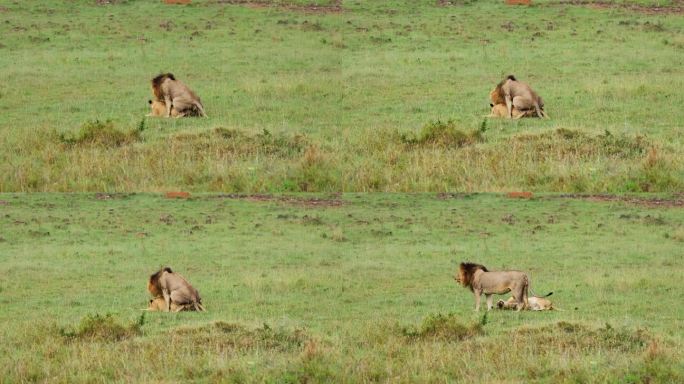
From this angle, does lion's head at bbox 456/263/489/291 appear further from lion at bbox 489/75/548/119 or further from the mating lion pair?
lion at bbox 489/75/548/119

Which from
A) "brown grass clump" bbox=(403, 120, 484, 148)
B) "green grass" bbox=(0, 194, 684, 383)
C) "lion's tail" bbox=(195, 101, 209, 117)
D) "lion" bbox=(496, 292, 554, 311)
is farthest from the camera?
"lion's tail" bbox=(195, 101, 209, 117)

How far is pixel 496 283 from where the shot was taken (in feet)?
66.1

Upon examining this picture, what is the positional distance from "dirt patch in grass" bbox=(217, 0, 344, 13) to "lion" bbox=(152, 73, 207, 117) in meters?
11.7

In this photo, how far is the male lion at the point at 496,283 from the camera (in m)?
20.0

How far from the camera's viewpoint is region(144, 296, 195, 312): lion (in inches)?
773

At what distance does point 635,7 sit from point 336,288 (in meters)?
17.6

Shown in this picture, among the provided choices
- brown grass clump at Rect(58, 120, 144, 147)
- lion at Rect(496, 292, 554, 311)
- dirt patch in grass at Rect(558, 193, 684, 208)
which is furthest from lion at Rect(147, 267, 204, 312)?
dirt patch in grass at Rect(558, 193, 684, 208)

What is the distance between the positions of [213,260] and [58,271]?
103 inches

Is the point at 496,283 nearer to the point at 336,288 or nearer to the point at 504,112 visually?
the point at 336,288

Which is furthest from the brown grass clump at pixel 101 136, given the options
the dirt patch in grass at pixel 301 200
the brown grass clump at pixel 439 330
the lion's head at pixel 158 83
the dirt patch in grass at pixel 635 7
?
the dirt patch in grass at pixel 635 7

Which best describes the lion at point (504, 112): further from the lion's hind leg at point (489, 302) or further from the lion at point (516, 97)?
the lion's hind leg at point (489, 302)

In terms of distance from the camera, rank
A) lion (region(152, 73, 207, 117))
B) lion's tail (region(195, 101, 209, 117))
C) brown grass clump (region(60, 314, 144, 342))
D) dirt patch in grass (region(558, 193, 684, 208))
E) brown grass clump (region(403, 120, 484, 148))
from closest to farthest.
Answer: brown grass clump (region(60, 314, 144, 342)) < brown grass clump (region(403, 120, 484, 148)) < lion (region(152, 73, 207, 117)) < lion's tail (region(195, 101, 209, 117)) < dirt patch in grass (region(558, 193, 684, 208))

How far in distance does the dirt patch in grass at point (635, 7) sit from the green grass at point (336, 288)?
254 inches

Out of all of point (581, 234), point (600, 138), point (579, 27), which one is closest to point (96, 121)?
point (600, 138)
